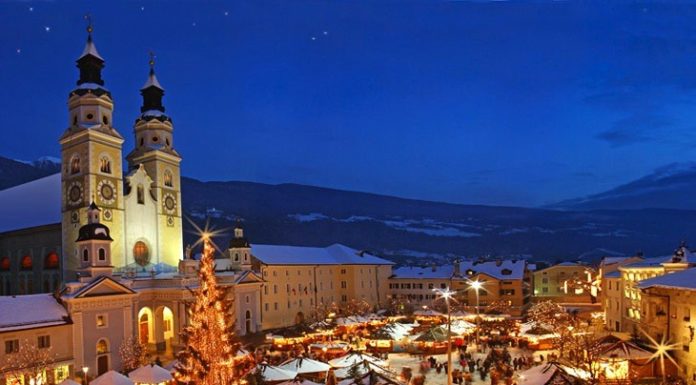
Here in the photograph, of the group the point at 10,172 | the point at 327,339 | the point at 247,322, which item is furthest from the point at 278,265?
the point at 10,172

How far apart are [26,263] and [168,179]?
13.8 metres

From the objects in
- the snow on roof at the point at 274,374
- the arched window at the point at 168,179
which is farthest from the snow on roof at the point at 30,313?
the arched window at the point at 168,179

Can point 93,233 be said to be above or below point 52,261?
above

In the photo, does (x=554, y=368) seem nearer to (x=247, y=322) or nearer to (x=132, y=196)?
(x=247, y=322)

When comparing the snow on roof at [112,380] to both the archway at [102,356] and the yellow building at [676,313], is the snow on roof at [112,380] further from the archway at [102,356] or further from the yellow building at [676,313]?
the yellow building at [676,313]

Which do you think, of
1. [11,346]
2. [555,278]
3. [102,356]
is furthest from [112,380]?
[555,278]

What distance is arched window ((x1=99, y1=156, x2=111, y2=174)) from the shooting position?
4669 centimetres

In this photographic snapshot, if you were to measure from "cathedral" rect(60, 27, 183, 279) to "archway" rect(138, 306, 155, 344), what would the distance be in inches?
158

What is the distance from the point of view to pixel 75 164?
46719 millimetres

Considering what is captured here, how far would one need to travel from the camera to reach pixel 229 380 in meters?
18.7

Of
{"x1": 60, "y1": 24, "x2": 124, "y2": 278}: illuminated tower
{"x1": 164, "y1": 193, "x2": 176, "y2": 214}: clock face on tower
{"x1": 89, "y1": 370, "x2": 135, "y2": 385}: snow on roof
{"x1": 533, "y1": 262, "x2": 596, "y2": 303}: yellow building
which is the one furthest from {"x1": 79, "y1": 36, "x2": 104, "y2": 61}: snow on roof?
{"x1": 533, "y1": 262, "x2": 596, "y2": 303}: yellow building

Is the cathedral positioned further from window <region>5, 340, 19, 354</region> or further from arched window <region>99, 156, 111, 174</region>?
window <region>5, 340, 19, 354</region>

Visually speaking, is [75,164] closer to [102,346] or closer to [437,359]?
[102,346]

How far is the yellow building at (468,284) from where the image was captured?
73.4m
